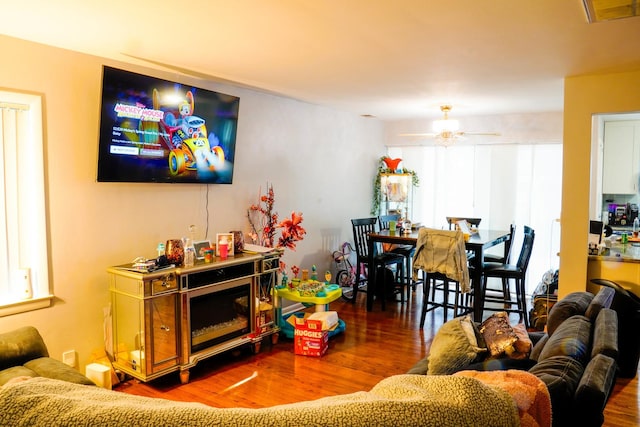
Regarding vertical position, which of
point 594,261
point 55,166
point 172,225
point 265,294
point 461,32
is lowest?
point 265,294

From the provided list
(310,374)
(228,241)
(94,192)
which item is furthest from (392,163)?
(94,192)

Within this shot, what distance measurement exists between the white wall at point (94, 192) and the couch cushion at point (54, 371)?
0.54m

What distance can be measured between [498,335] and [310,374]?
5.51 feet

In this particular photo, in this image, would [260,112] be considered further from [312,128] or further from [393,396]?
[393,396]

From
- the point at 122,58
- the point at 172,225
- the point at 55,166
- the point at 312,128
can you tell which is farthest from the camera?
the point at 312,128

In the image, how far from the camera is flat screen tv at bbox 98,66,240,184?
320cm

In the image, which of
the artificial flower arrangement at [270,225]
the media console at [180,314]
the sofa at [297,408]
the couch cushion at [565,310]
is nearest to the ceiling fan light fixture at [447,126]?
the artificial flower arrangement at [270,225]

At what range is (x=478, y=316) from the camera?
4.64 metres

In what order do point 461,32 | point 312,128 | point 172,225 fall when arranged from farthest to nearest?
point 312,128
point 172,225
point 461,32

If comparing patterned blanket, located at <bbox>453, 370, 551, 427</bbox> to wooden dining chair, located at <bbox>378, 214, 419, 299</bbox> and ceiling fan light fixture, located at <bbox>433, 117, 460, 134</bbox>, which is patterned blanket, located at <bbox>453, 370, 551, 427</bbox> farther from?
wooden dining chair, located at <bbox>378, 214, 419, 299</bbox>

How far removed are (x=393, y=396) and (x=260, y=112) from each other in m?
3.95

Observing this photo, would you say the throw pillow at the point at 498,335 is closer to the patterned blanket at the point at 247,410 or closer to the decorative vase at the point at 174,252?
the patterned blanket at the point at 247,410

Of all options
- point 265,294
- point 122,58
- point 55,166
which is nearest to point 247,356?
point 265,294

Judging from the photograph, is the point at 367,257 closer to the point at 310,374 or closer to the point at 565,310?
the point at 310,374
